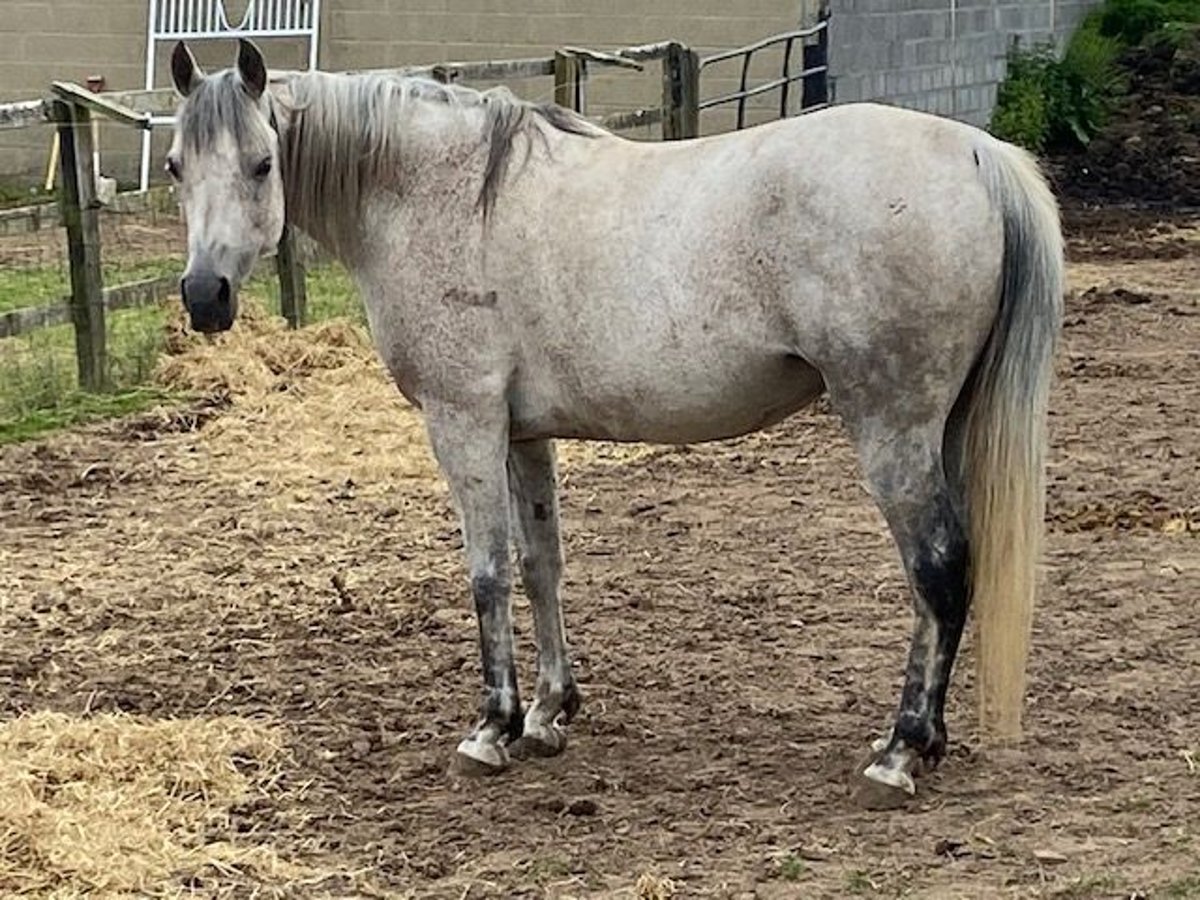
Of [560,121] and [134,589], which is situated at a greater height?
[560,121]

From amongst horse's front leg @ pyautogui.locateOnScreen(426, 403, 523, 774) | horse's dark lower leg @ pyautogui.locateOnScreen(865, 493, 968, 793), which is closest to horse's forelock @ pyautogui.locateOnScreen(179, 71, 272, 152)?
horse's front leg @ pyautogui.locateOnScreen(426, 403, 523, 774)

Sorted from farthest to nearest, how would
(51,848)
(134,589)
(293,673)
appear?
(134,589) < (293,673) < (51,848)

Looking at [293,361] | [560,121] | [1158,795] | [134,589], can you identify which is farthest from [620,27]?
[1158,795]

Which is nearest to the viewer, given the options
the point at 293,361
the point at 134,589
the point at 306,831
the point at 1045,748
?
the point at 306,831

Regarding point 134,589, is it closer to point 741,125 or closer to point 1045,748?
point 1045,748

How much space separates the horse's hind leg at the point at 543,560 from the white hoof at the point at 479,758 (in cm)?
21

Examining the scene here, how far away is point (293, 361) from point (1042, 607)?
4.73 meters

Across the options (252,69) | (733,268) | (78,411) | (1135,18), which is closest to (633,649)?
(733,268)

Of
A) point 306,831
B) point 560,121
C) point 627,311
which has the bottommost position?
point 306,831

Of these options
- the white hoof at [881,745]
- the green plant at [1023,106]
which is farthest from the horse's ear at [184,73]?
the green plant at [1023,106]

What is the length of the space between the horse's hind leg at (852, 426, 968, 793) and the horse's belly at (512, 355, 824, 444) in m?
0.24

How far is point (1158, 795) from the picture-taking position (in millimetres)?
4527

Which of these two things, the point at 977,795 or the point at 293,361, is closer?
the point at 977,795

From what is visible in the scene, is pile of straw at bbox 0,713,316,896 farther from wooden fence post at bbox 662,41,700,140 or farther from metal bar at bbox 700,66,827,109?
metal bar at bbox 700,66,827,109
